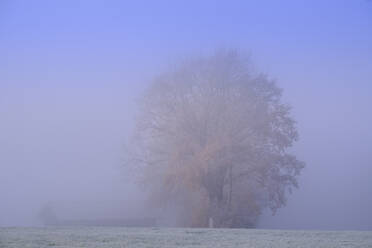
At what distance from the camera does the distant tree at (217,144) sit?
3006cm

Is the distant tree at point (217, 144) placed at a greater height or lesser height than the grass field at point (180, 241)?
greater

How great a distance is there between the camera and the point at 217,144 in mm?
29688

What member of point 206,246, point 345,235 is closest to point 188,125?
point 345,235

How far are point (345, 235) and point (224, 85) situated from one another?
1630 centimetres

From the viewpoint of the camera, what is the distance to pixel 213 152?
29.6m

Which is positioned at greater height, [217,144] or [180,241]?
[217,144]

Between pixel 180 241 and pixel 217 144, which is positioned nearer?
pixel 180 241

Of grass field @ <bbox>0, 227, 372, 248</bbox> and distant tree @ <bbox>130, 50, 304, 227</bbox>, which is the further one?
distant tree @ <bbox>130, 50, 304, 227</bbox>

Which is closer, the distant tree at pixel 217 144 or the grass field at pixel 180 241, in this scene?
the grass field at pixel 180 241

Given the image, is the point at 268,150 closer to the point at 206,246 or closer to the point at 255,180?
the point at 255,180

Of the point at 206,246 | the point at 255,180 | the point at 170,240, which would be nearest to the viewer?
the point at 206,246

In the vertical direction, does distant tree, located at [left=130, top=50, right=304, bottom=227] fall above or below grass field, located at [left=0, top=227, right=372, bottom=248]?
above

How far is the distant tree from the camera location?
30.1 m

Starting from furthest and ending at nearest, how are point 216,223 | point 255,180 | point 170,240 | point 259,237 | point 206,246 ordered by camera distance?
point 255,180
point 216,223
point 259,237
point 170,240
point 206,246
